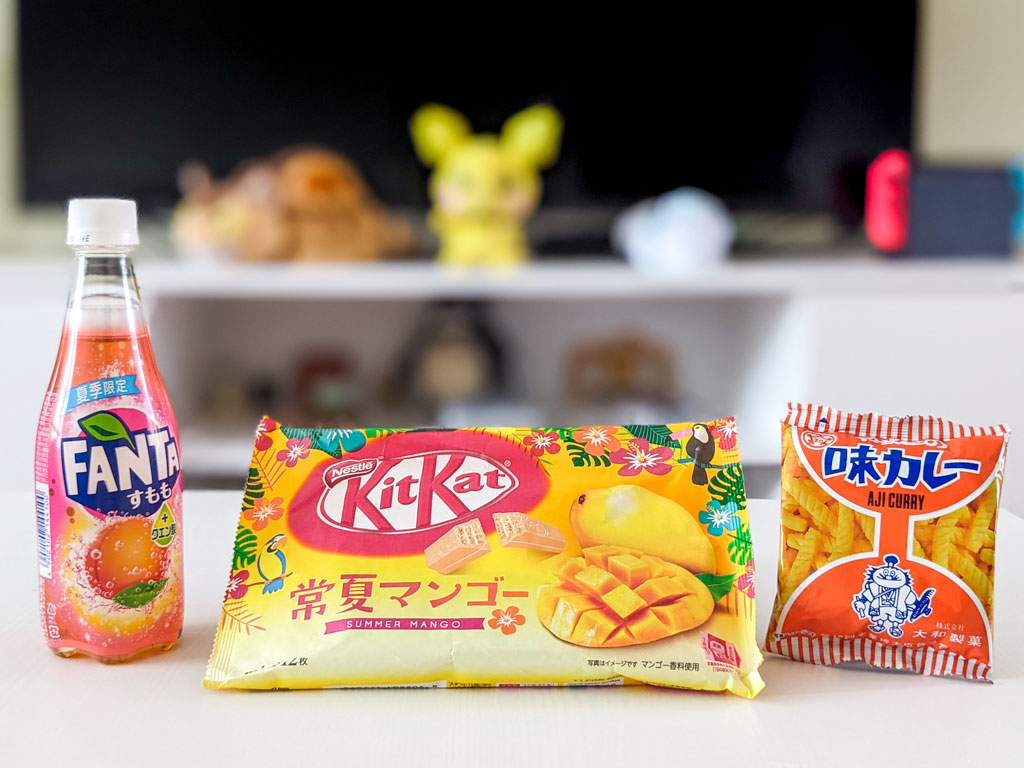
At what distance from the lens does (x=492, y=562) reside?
438 millimetres

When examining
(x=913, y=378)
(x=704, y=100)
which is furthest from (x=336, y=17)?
(x=913, y=378)

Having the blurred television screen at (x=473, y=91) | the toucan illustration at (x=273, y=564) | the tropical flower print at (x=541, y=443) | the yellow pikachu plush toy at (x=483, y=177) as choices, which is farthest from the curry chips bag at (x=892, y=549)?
the blurred television screen at (x=473, y=91)

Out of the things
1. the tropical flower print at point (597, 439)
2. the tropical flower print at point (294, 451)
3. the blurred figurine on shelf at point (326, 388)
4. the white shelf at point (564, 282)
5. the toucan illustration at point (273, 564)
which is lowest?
the blurred figurine on shelf at point (326, 388)

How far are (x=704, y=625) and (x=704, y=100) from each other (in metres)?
1.83

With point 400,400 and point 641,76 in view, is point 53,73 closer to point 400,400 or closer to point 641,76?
point 400,400

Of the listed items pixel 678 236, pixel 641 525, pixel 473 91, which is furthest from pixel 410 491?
pixel 473 91

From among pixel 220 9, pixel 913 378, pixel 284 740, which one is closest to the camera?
pixel 284 740

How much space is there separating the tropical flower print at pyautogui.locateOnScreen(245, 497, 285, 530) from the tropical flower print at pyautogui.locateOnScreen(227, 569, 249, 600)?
0.08 ft

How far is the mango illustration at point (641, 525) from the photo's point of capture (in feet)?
1.44

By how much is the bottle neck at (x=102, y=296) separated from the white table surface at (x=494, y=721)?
0.48 feet

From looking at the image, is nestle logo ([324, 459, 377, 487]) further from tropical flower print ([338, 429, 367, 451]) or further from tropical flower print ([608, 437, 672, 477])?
tropical flower print ([608, 437, 672, 477])

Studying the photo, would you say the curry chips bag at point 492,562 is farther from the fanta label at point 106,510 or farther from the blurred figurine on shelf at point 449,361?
the blurred figurine on shelf at point 449,361

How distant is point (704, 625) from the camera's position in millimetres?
422

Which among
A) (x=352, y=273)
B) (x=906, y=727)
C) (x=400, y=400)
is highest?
(x=352, y=273)
